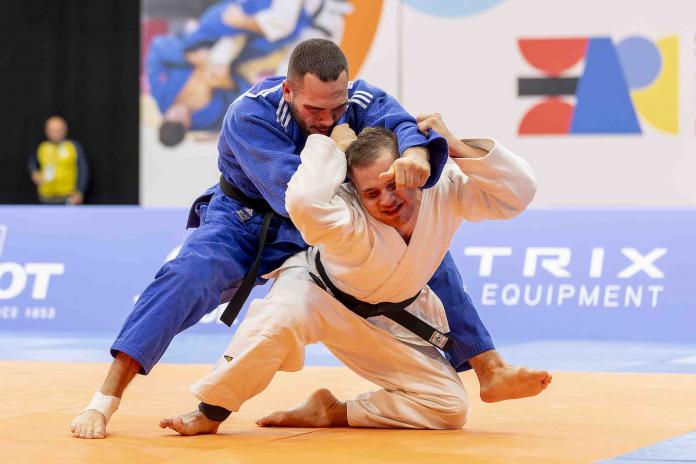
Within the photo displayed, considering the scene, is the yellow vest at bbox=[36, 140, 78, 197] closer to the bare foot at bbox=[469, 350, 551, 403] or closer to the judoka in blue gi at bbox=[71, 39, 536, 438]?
the judoka in blue gi at bbox=[71, 39, 536, 438]

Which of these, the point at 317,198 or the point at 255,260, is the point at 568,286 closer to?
the point at 255,260

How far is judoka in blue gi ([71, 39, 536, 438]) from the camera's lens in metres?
3.10

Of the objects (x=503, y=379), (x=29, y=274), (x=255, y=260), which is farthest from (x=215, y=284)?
(x=29, y=274)

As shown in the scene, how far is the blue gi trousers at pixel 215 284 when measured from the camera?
3.13 meters

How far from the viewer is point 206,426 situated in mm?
3164

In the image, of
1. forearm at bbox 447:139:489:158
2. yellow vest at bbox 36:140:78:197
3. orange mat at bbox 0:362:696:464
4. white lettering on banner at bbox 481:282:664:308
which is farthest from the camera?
yellow vest at bbox 36:140:78:197

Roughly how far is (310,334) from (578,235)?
119 inches

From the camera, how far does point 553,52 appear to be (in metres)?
10.4

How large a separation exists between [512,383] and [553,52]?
25.0 ft

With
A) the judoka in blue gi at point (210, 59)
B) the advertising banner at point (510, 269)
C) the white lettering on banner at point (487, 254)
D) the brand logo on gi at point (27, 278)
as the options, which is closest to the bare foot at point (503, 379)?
the advertising banner at point (510, 269)

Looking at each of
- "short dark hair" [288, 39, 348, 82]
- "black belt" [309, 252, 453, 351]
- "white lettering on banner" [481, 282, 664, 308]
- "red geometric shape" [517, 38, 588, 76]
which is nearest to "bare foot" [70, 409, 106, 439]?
"black belt" [309, 252, 453, 351]

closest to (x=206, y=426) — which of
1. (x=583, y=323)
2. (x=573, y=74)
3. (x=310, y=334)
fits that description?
(x=310, y=334)

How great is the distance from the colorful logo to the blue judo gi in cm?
720

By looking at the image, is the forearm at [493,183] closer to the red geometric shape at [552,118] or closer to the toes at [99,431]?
the toes at [99,431]
